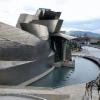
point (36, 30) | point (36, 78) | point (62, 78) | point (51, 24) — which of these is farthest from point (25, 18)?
point (36, 78)

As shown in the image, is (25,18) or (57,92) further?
(25,18)

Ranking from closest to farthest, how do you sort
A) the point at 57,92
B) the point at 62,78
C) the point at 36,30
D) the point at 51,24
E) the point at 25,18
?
the point at 57,92, the point at 62,78, the point at 36,30, the point at 51,24, the point at 25,18

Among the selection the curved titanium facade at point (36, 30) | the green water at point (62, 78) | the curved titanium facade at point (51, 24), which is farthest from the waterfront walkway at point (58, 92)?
the curved titanium facade at point (51, 24)

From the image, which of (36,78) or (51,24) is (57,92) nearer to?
(36,78)

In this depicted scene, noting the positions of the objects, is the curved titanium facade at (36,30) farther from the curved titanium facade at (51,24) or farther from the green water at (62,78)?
the green water at (62,78)

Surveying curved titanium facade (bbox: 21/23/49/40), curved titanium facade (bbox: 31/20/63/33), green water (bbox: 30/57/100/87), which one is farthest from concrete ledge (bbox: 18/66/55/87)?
curved titanium facade (bbox: 31/20/63/33)

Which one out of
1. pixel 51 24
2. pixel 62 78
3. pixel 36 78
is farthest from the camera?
pixel 51 24

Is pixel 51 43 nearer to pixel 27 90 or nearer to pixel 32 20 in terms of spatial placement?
pixel 32 20

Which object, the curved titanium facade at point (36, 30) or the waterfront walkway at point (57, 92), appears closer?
the waterfront walkway at point (57, 92)

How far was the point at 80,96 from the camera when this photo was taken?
24.2 meters

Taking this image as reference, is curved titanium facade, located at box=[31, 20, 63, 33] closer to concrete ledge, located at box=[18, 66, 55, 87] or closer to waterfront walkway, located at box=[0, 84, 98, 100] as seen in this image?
concrete ledge, located at box=[18, 66, 55, 87]

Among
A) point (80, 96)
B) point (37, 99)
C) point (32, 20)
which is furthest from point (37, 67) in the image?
point (37, 99)

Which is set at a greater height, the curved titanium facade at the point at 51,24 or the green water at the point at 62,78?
the curved titanium facade at the point at 51,24

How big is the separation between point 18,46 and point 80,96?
14.4m
